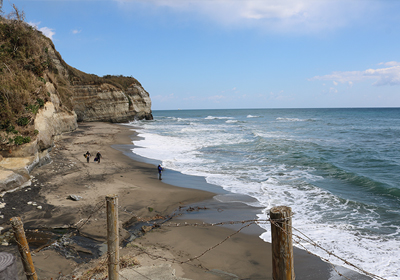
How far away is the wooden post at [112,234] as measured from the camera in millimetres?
4984

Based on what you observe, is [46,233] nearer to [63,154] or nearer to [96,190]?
[96,190]

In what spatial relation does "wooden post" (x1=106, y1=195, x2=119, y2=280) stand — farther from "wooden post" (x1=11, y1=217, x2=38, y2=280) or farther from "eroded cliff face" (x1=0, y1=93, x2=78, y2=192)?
"eroded cliff face" (x1=0, y1=93, x2=78, y2=192)

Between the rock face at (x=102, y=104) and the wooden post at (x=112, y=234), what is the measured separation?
51.4 m

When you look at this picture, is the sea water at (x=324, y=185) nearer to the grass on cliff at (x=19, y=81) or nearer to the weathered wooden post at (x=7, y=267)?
the weathered wooden post at (x=7, y=267)

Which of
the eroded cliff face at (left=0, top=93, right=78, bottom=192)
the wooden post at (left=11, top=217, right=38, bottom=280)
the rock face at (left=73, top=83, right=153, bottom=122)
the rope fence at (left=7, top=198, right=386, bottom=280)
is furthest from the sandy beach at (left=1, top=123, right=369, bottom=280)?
the rock face at (left=73, top=83, right=153, bottom=122)

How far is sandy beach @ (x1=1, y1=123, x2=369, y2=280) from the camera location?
7258 mm

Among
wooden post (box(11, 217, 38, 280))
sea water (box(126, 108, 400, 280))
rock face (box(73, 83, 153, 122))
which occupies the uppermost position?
rock face (box(73, 83, 153, 122))

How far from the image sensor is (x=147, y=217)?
10.7 metres

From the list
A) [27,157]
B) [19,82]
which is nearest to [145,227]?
[27,157]

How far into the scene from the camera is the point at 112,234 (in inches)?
202

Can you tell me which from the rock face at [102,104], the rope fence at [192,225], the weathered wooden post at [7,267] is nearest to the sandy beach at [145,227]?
the rope fence at [192,225]

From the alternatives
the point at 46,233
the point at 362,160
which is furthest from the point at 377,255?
the point at 362,160

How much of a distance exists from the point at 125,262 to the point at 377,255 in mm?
7351

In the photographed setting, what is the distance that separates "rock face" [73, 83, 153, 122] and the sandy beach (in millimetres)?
38781
